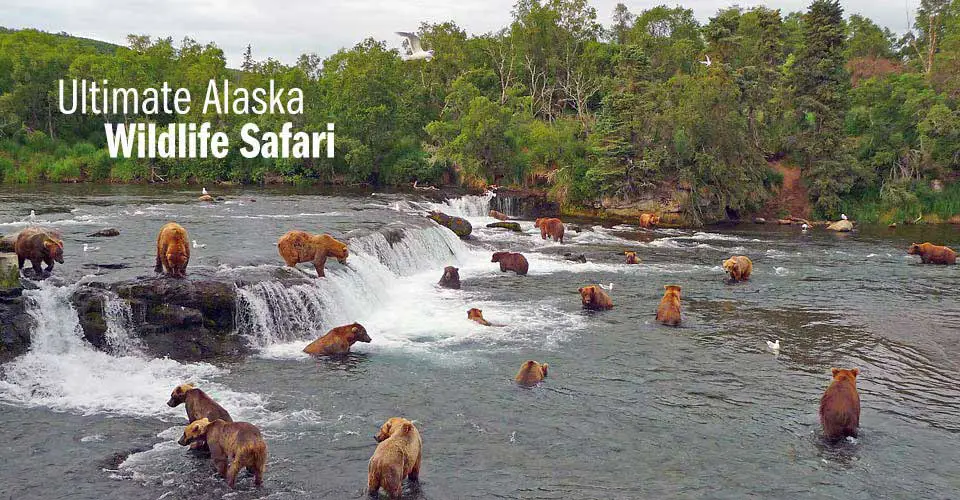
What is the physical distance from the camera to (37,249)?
641 inches

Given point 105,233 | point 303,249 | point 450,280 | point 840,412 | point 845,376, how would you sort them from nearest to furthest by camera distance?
point 840,412, point 845,376, point 303,249, point 450,280, point 105,233

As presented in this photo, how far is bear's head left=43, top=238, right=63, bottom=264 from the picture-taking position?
→ 16422 mm

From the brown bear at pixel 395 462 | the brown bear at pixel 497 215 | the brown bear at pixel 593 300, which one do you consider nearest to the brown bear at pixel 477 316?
the brown bear at pixel 593 300

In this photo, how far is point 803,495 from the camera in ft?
32.7

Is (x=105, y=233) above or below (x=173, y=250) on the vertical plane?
below

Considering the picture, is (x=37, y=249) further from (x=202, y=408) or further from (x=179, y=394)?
(x=202, y=408)

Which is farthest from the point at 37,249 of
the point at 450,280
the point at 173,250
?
the point at 450,280

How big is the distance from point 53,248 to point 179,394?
22.5 ft

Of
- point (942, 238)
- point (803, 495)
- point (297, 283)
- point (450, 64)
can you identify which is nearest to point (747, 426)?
point (803, 495)

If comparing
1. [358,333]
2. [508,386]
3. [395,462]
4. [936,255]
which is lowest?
[508,386]

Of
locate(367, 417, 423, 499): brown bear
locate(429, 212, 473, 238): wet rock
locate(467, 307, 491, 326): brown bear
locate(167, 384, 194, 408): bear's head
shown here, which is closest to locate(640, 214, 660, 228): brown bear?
locate(429, 212, 473, 238): wet rock

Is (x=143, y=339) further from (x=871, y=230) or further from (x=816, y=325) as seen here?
(x=871, y=230)

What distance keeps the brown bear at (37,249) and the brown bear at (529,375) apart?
10251mm

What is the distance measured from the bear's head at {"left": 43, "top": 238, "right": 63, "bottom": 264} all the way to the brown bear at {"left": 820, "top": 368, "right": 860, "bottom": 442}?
601 inches
